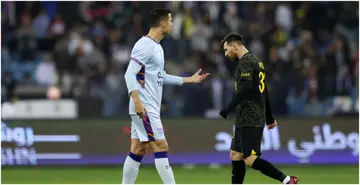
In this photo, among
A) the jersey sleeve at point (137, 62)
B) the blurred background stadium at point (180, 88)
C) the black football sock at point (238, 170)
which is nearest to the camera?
the jersey sleeve at point (137, 62)

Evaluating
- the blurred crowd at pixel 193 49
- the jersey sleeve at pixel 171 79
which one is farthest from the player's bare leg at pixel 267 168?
the blurred crowd at pixel 193 49

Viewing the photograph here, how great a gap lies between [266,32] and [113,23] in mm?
3975

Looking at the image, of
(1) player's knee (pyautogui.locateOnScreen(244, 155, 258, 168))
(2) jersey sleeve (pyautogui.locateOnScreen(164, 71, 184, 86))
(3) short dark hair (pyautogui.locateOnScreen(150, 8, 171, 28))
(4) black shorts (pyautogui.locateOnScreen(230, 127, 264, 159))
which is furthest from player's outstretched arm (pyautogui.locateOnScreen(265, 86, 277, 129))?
(3) short dark hair (pyautogui.locateOnScreen(150, 8, 171, 28))

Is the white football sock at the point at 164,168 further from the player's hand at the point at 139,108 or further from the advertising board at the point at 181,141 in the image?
the advertising board at the point at 181,141

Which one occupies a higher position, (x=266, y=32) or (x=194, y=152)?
(x=266, y=32)

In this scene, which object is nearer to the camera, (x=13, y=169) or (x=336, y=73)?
(x=13, y=169)

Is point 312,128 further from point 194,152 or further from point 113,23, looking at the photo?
point 113,23

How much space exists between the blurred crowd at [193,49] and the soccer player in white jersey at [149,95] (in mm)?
8721

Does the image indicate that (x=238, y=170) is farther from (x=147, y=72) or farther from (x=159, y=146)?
(x=147, y=72)

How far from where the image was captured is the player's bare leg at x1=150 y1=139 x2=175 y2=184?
10969mm

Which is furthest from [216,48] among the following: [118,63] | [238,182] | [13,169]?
[238,182]

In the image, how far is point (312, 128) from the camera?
18.1 m

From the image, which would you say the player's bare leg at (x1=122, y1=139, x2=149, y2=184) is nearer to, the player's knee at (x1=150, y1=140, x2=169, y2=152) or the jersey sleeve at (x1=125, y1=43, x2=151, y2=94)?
the player's knee at (x1=150, y1=140, x2=169, y2=152)

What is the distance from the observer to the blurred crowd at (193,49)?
2073 centimetres
